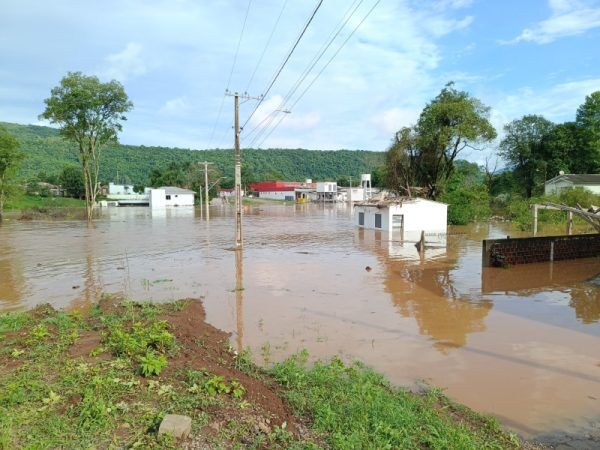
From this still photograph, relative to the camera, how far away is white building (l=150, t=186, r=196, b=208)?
276 feet

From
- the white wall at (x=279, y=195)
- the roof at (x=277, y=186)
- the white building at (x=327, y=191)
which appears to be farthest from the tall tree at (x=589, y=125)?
the roof at (x=277, y=186)

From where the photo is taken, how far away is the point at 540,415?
6336 mm

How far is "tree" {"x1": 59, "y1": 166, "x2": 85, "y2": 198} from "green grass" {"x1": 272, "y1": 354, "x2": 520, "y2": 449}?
8884 cm

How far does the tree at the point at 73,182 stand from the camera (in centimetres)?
8462

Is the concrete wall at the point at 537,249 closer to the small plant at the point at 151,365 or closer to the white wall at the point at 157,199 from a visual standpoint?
the small plant at the point at 151,365

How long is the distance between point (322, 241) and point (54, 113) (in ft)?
114

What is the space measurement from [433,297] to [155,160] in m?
156

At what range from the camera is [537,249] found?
2014 cm

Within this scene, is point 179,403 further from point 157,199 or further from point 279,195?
point 279,195

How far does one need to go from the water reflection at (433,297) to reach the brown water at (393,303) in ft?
0.17

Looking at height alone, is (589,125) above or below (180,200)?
above

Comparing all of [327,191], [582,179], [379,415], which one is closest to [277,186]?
[327,191]

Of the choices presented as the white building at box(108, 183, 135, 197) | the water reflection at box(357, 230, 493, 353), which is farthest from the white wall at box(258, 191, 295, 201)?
the water reflection at box(357, 230, 493, 353)

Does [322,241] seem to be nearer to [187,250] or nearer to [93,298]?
[187,250]
